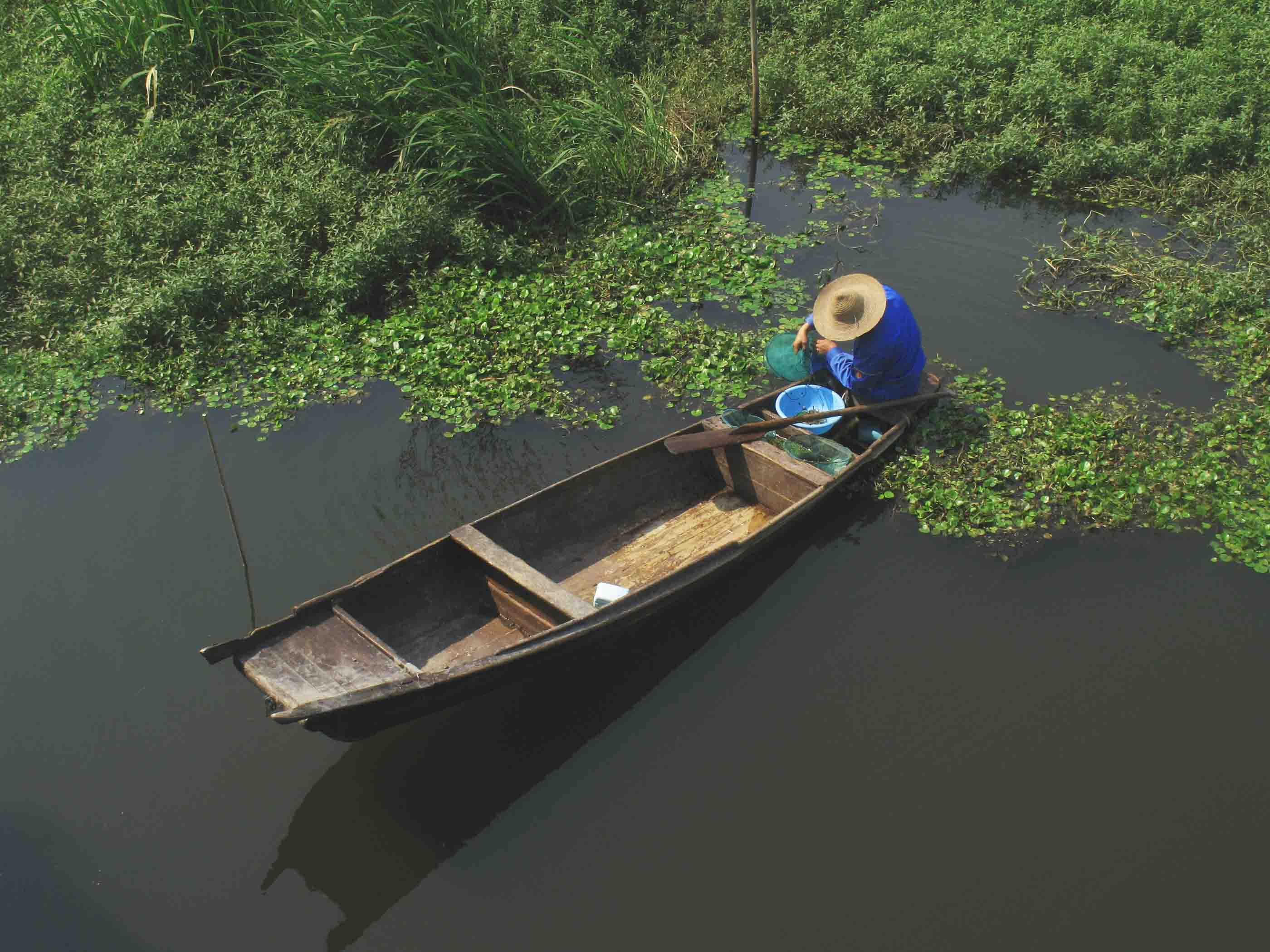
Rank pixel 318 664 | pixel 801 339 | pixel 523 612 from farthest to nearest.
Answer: pixel 801 339 → pixel 523 612 → pixel 318 664

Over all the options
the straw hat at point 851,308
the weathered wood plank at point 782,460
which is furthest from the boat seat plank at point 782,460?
the straw hat at point 851,308

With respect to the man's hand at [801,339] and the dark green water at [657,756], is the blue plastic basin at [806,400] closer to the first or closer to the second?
the man's hand at [801,339]

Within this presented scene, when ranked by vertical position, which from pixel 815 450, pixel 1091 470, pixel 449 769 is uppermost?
pixel 815 450

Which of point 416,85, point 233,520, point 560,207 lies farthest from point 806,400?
point 416,85

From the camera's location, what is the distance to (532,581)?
19.6 ft

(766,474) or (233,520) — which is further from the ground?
(233,520)

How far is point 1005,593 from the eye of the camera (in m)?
6.56

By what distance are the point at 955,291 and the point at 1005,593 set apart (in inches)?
152

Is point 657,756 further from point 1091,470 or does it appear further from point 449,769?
point 1091,470

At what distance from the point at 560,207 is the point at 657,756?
6.42 m

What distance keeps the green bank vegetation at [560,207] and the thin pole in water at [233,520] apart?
1.33 feet

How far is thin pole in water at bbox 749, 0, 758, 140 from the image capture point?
1070cm

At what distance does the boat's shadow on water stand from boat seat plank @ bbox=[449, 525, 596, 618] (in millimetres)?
399

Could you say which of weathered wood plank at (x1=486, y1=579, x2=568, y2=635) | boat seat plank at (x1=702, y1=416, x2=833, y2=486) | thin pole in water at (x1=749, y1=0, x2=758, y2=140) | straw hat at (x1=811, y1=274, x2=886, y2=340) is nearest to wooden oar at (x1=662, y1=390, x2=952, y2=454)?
boat seat plank at (x1=702, y1=416, x2=833, y2=486)
